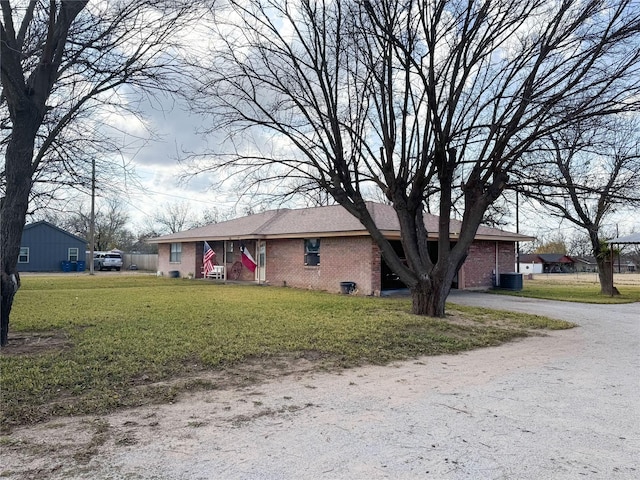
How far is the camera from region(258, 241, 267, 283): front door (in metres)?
22.6

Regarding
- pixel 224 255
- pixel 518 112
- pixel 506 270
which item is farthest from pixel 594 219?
pixel 224 255

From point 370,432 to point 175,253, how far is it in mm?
26512

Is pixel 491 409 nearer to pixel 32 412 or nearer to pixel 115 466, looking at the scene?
pixel 115 466

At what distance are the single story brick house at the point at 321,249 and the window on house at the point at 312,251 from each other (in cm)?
4

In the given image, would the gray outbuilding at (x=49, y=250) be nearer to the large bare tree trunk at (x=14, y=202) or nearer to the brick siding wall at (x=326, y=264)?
the brick siding wall at (x=326, y=264)

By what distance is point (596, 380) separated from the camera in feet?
19.8

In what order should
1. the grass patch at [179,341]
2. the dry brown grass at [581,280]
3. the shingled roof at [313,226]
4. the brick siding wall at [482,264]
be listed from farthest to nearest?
the dry brown grass at [581,280] → the brick siding wall at [482,264] → the shingled roof at [313,226] → the grass patch at [179,341]

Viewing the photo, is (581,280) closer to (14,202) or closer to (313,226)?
(313,226)

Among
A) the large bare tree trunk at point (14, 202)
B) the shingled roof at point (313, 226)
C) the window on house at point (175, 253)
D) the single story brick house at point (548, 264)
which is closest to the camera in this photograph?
the large bare tree trunk at point (14, 202)

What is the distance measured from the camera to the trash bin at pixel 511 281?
21.5m

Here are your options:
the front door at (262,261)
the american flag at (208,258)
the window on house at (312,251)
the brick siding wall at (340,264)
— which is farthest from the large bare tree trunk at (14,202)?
the american flag at (208,258)

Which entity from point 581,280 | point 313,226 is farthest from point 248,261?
point 581,280

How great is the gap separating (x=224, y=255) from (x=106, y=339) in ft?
59.1

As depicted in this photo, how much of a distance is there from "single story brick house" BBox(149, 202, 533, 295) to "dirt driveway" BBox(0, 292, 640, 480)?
11.5 m
